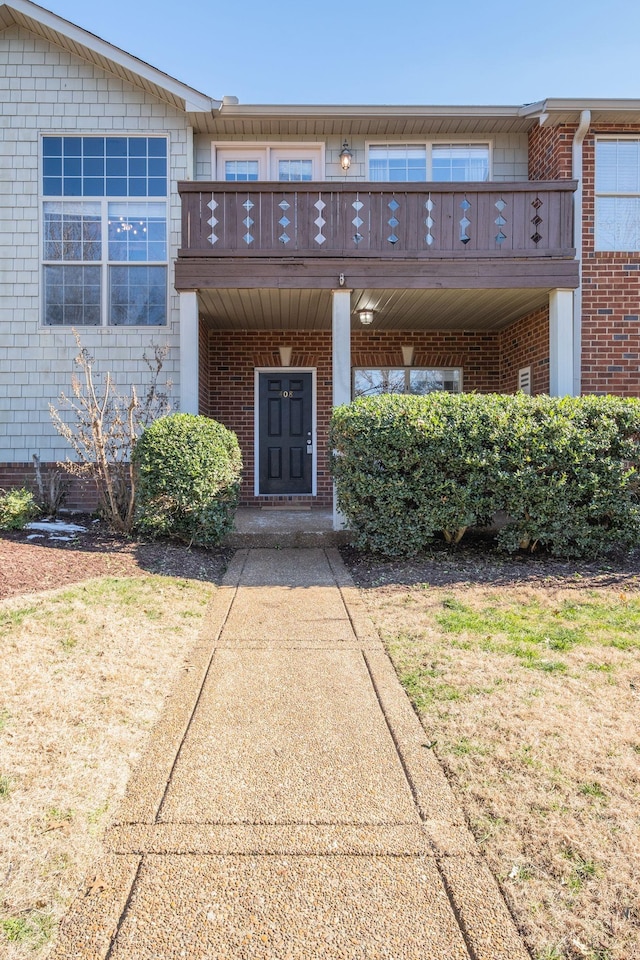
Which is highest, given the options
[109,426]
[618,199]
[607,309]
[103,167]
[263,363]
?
[103,167]

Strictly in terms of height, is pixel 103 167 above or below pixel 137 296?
above

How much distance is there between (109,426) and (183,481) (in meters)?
2.64

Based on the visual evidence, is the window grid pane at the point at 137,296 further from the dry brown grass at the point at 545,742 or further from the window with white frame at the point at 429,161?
the dry brown grass at the point at 545,742

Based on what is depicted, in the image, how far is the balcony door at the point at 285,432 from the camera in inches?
389

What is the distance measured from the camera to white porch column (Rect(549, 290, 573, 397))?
7.52 metres

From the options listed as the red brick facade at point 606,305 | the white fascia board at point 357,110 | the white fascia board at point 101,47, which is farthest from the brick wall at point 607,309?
the white fascia board at point 101,47

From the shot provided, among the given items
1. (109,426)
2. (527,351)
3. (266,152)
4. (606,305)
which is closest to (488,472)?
(527,351)

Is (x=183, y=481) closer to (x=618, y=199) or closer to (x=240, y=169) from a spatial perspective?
(x=240, y=169)

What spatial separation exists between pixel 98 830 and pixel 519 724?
186 cm

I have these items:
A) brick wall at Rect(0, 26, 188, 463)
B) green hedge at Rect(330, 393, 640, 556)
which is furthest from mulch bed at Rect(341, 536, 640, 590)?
brick wall at Rect(0, 26, 188, 463)

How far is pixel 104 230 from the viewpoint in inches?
337

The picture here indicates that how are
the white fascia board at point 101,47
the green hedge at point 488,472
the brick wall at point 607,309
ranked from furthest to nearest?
the brick wall at point 607,309 < the white fascia board at point 101,47 < the green hedge at point 488,472

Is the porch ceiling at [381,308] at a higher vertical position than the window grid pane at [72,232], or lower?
lower

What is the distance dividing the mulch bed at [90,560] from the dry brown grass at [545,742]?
2249 millimetres
